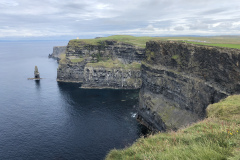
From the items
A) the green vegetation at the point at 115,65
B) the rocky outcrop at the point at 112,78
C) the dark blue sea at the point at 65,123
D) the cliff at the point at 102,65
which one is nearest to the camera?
the dark blue sea at the point at 65,123

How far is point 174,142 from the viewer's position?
49.8 ft

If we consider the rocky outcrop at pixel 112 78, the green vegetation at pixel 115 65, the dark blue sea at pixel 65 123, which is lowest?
the dark blue sea at pixel 65 123

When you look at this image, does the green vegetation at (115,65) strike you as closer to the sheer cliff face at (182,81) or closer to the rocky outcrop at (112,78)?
the rocky outcrop at (112,78)

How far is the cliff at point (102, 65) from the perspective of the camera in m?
130

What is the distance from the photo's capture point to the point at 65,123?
2744 inches

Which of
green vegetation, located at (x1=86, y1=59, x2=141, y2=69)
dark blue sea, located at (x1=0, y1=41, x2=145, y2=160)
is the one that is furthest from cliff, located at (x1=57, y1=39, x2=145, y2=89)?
dark blue sea, located at (x1=0, y1=41, x2=145, y2=160)

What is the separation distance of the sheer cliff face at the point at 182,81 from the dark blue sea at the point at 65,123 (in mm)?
10602

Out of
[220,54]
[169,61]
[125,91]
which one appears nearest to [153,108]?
[169,61]

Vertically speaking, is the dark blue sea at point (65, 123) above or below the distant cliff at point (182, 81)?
below

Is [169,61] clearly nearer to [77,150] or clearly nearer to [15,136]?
[77,150]

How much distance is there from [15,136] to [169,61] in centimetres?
5653

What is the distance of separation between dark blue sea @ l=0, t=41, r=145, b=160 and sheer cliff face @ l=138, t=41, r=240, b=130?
1060cm

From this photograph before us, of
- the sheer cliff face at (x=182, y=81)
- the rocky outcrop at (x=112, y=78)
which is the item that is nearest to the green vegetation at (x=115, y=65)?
the rocky outcrop at (x=112, y=78)

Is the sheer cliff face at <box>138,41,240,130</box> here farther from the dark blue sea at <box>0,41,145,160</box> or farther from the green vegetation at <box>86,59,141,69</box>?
the green vegetation at <box>86,59,141,69</box>
